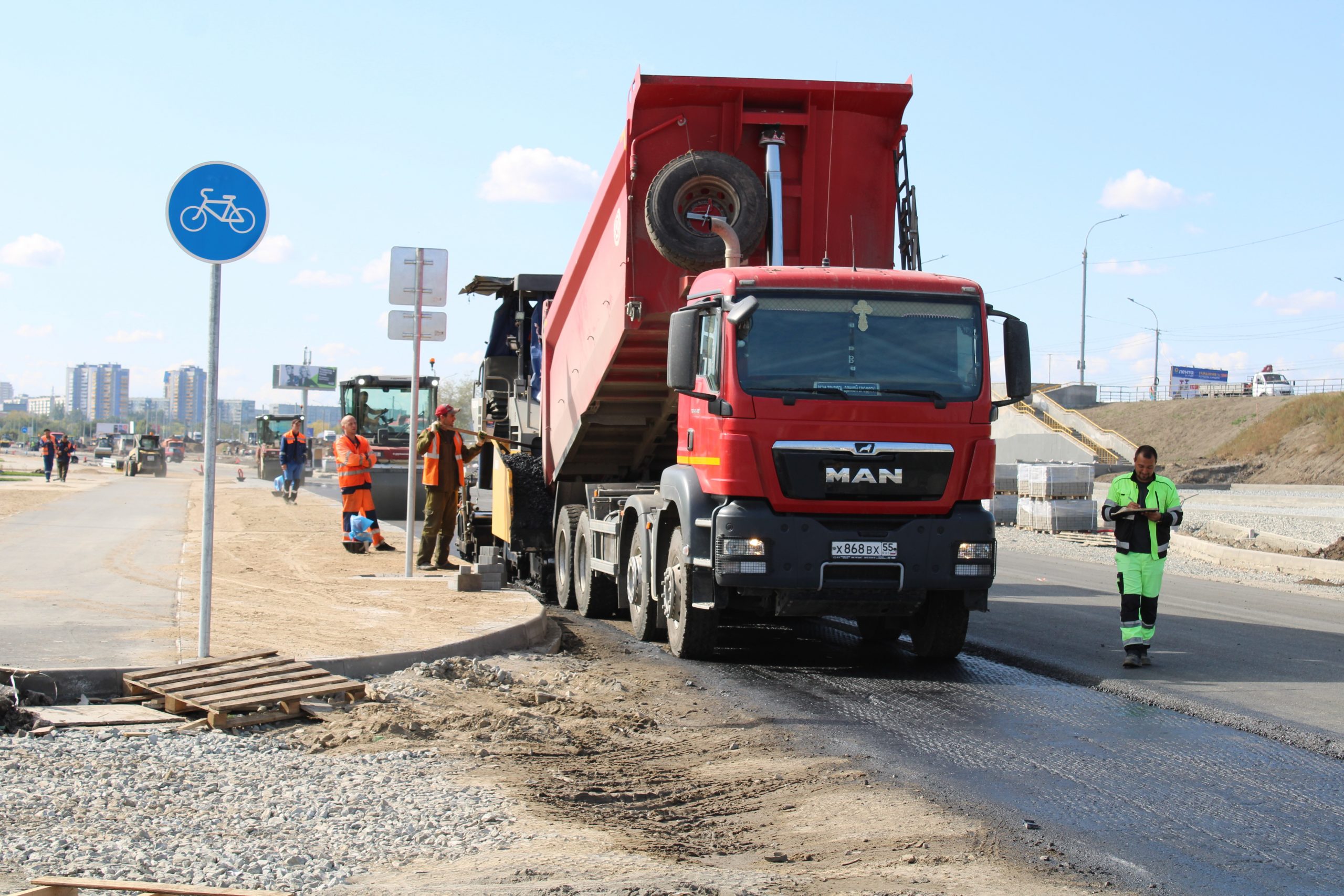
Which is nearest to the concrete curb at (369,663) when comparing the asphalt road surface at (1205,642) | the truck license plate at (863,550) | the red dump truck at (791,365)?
the red dump truck at (791,365)

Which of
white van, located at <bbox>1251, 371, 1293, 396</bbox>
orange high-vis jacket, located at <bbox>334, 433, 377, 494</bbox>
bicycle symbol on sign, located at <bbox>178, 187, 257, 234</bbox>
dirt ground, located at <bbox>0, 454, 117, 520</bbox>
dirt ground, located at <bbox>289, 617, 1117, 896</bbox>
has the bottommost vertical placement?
dirt ground, located at <bbox>0, 454, 117, 520</bbox>

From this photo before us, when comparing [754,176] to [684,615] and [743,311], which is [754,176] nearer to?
[743,311]

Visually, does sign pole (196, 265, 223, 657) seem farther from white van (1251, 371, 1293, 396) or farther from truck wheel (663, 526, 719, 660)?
white van (1251, 371, 1293, 396)

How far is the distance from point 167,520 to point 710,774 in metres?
18.4

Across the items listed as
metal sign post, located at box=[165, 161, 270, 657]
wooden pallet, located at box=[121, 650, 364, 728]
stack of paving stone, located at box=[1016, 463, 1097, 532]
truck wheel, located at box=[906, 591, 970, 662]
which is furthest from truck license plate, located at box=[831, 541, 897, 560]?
stack of paving stone, located at box=[1016, 463, 1097, 532]

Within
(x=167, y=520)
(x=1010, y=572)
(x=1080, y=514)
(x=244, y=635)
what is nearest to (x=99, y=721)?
(x=244, y=635)

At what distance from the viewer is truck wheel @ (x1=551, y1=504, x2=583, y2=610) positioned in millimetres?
12422

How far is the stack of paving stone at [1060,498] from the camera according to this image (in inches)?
1038

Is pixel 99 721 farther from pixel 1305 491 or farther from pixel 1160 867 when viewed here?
pixel 1305 491

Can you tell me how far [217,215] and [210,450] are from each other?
56.6 inches

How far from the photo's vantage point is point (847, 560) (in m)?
8.30

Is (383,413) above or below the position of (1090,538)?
above

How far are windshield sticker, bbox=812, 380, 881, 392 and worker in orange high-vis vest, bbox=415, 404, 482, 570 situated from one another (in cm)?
657

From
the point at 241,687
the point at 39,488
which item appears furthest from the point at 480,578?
the point at 39,488
